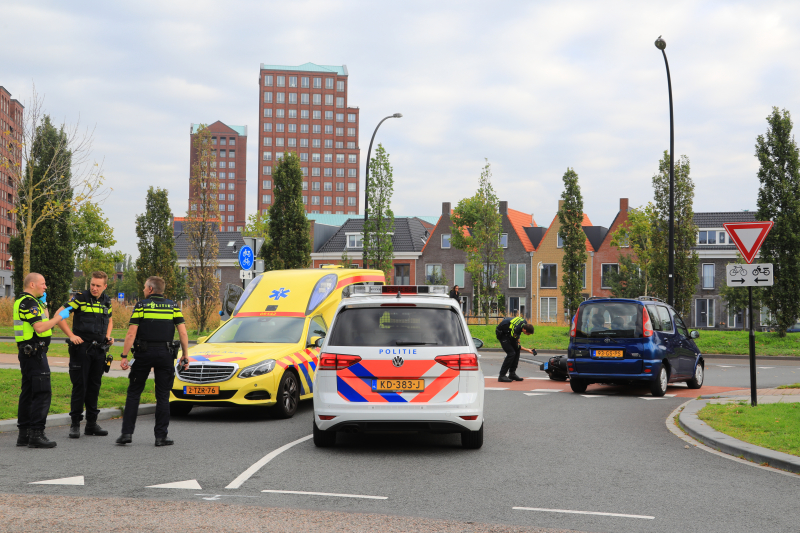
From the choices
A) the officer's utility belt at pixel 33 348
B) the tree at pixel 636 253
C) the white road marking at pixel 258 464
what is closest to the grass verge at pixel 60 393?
the officer's utility belt at pixel 33 348

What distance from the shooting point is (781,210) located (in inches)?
1163

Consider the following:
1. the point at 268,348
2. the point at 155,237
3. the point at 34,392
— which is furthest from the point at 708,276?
the point at 34,392

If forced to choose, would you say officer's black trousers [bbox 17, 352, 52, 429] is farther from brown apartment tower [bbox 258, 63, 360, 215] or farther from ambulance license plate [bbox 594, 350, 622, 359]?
brown apartment tower [bbox 258, 63, 360, 215]

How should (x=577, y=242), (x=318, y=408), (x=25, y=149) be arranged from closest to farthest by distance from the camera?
(x=318, y=408) → (x=25, y=149) → (x=577, y=242)

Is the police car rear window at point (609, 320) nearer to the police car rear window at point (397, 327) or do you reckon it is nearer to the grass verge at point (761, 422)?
the grass verge at point (761, 422)

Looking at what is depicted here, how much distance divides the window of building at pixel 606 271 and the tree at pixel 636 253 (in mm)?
1142

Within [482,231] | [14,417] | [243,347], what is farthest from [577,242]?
[14,417]

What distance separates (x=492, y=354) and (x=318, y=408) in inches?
791

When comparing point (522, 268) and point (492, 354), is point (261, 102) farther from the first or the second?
point (492, 354)

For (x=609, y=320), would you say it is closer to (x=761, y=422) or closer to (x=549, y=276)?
(x=761, y=422)

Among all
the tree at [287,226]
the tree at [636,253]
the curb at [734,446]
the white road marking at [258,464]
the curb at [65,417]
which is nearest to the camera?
the white road marking at [258,464]

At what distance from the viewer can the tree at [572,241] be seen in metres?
40.0

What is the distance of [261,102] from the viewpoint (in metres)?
134

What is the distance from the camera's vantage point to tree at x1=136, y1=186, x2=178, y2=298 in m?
46.0
